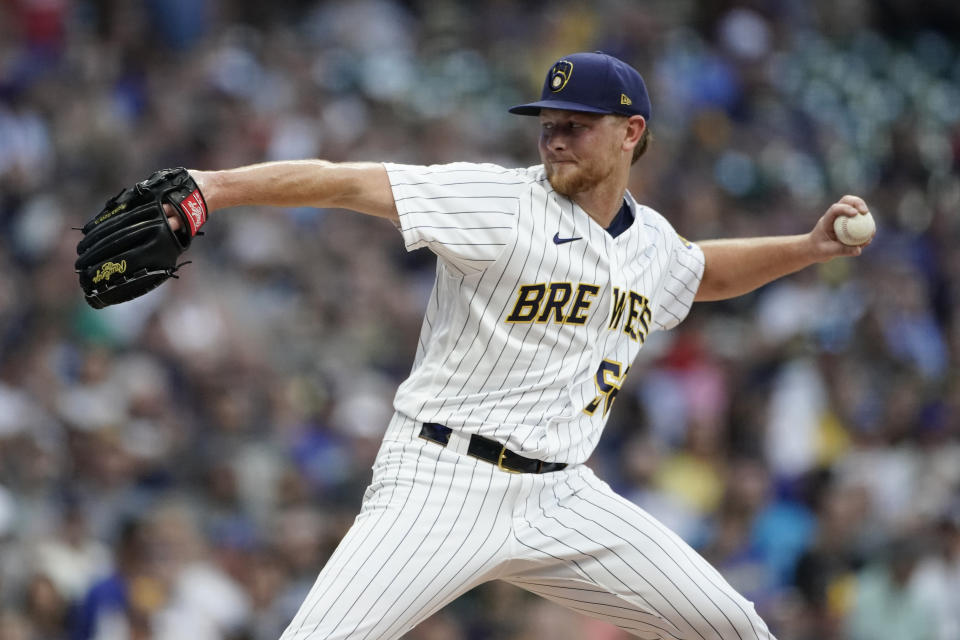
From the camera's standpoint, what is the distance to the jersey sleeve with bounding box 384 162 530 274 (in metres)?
3.43

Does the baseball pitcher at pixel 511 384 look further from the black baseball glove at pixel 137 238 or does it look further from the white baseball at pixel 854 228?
the white baseball at pixel 854 228

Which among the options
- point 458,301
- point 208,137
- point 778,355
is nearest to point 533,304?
point 458,301

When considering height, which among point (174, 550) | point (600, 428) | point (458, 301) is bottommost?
point (174, 550)

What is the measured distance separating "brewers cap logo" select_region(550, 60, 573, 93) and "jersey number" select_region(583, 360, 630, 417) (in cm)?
81

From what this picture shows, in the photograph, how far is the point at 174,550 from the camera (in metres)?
6.26

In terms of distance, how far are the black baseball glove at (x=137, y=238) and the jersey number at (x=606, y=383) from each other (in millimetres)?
1246

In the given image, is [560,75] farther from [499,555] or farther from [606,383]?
[499,555]

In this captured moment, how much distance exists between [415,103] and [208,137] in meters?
2.00

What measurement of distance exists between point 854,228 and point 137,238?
2092 mm

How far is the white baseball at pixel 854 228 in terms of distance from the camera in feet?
12.9

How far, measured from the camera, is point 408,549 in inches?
133

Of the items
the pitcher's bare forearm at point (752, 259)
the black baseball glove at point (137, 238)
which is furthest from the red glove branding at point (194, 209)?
the pitcher's bare forearm at point (752, 259)

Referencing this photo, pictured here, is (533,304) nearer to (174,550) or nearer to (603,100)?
(603,100)

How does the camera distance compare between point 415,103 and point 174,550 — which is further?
point 415,103
